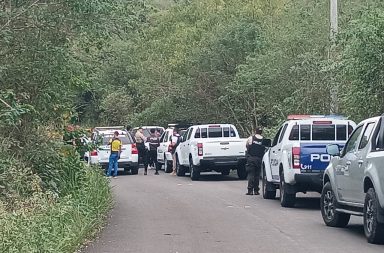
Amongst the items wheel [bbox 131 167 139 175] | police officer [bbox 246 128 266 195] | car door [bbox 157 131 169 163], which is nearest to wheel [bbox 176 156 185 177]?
wheel [bbox 131 167 139 175]

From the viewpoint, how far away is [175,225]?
49.0 ft

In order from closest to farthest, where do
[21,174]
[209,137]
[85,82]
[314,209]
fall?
[21,174] → [85,82] → [314,209] → [209,137]

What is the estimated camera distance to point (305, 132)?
1834cm

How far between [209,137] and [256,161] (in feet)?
23.2

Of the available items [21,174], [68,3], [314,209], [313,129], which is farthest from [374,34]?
[21,174]

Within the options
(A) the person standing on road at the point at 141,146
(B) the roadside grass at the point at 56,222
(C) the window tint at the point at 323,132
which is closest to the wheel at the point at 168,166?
(A) the person standing on road at the point at 141,146

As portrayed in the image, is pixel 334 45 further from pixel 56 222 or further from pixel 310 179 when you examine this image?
pixel 56 222

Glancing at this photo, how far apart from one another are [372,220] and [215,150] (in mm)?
14928

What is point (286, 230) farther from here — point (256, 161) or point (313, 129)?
point (256, 161)

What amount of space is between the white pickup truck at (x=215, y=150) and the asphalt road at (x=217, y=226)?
397cm

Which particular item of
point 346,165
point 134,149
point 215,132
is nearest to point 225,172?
point 215,132

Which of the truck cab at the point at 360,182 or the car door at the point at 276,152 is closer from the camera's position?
the truck cab at the point at 360,182

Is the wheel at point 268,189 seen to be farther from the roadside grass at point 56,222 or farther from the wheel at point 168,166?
the wheel at point 168,166

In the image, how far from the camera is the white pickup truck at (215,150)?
1063 inches
